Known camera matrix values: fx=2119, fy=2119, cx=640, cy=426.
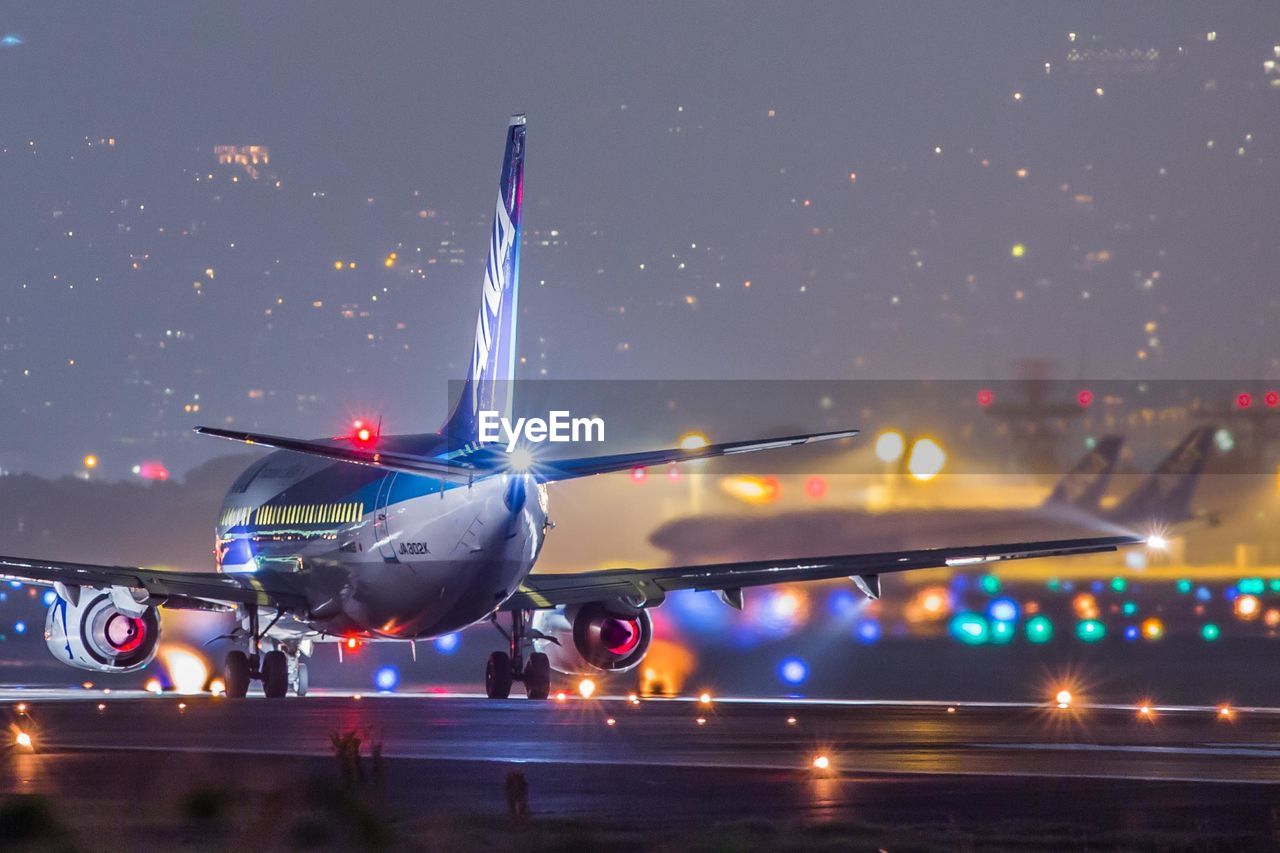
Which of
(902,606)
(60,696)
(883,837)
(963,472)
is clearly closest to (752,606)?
(902,606)

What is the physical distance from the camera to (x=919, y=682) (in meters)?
57.6

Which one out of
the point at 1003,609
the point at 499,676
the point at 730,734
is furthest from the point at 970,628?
the point at 730,734

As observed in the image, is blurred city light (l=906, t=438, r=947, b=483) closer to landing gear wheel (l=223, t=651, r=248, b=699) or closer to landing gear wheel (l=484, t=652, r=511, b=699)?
landing gear wheel (l=484, t=652, r=511, b=699)

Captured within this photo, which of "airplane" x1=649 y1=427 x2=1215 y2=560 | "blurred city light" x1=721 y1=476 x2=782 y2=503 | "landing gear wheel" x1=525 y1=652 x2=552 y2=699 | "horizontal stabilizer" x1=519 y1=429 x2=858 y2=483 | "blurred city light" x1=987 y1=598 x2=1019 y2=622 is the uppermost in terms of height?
"blurred city light" x1=721 y1=476 x2=782 y2=503

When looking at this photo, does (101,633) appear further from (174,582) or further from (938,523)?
(938,523)

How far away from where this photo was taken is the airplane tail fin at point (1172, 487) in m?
60.1

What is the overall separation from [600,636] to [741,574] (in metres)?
3.61

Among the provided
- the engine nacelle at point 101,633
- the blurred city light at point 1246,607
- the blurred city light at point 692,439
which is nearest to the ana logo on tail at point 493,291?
the engine nacelle at point 101,633

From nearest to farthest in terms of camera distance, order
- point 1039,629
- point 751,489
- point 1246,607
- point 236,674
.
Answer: point 236,674 → point 751,489 → point 1039,629 → point 1246,607

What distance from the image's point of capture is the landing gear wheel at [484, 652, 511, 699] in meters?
44.6

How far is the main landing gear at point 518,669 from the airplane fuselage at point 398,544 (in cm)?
223

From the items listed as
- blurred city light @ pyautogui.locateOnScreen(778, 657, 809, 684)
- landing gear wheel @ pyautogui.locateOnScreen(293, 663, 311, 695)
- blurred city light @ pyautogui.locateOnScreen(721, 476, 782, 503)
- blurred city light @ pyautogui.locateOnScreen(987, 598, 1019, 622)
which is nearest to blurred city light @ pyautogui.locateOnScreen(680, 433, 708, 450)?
blurred city light @ pyautogui.locateOnScreen(721, 476, 782, 503)

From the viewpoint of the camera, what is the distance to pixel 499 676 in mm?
44562

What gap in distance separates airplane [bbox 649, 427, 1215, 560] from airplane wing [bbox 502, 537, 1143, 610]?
492 inches
